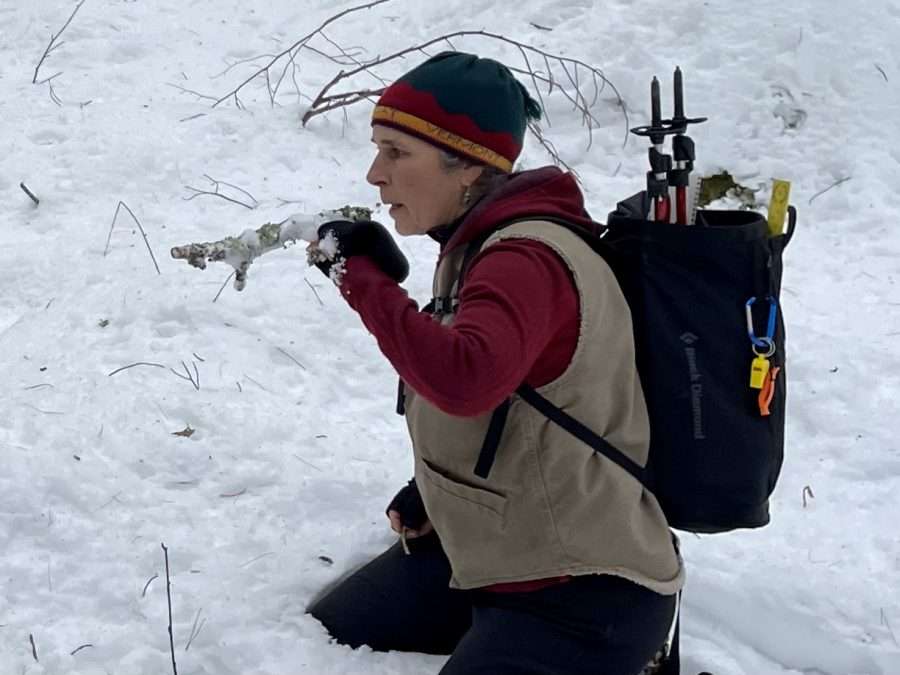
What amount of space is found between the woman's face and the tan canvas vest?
126mm

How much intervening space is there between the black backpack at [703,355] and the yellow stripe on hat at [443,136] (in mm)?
237

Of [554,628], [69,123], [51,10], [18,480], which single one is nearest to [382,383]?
[18,480]

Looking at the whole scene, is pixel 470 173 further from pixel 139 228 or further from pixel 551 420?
pixel 139 228

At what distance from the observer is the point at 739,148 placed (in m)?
5.90

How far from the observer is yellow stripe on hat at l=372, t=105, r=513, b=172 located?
8.19 feet

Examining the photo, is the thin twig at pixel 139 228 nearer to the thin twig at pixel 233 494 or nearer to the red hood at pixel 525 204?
the thin twig at pixel 233 494

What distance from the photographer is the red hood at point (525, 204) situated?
7.93 feet

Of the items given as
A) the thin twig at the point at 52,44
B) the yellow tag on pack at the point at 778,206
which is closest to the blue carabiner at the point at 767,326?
the yellow tag on pack at the point at 778,206

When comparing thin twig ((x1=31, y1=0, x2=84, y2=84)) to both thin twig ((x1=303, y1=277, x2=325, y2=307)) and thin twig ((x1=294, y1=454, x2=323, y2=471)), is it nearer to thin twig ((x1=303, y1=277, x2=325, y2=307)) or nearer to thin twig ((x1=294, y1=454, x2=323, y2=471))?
thin twig ((x1=303, y1=277, x2=325, y2=307))

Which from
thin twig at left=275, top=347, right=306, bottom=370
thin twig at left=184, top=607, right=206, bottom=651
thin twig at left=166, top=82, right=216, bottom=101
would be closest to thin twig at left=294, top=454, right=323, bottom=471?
thin twig at left=275, top=347, right=306, bottom=370

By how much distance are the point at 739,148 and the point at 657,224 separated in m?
3.79

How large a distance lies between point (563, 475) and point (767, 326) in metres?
0.58

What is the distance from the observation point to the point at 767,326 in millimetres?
2408

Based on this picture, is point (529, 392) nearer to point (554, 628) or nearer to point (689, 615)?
point (554, 628)
